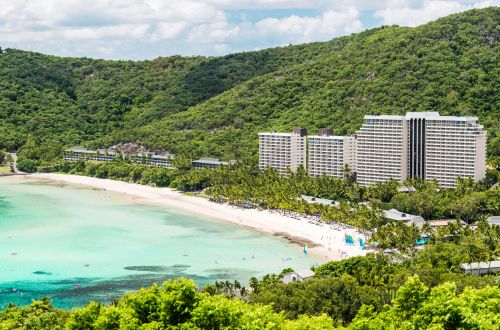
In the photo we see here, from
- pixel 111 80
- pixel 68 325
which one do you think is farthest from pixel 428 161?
pixel 111 80

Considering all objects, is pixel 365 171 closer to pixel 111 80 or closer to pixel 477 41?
pixel 477 41

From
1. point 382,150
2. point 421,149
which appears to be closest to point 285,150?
point 382,150

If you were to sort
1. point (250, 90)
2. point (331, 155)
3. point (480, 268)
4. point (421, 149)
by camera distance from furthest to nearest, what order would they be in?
point (250, 90), point (331, 155), point (421, 149), point (480, 268)

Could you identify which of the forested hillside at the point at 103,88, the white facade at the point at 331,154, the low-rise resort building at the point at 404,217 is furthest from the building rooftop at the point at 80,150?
the low-rise resort building at the point at 404,217

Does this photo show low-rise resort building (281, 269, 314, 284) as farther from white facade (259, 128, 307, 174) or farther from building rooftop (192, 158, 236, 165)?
building rooftop (192, 158, 236, 165)

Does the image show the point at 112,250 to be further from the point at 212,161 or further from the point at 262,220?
the point at 212,161

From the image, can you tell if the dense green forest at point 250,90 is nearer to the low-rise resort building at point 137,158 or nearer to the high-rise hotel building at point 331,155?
the low-rise resort building at point 137,158

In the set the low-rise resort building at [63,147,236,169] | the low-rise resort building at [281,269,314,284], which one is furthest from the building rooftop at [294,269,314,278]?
the low-rise resort building at [63,147,236,169]

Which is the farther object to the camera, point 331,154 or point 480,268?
point 331,154
